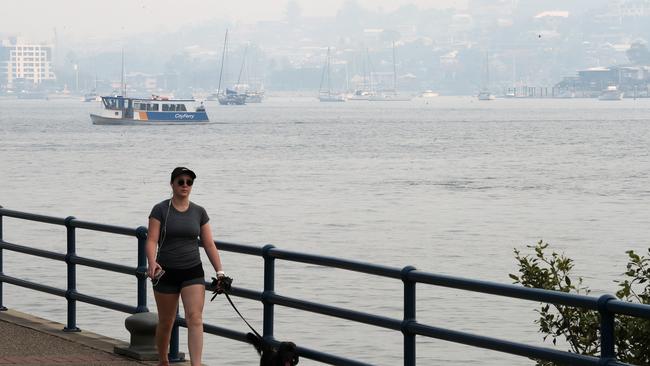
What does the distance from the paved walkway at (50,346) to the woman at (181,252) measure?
4.43 ft

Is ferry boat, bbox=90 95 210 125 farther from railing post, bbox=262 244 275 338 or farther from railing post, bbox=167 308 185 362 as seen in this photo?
railing post, bbox=262 244 275 338

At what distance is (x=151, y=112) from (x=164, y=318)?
150888 mm

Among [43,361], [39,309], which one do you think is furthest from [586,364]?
[39,309]

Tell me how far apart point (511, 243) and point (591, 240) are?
103 inches

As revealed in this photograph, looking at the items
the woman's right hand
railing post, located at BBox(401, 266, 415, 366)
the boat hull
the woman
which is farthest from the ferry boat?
railing post, located at BBox(401, 266, 415, 366)

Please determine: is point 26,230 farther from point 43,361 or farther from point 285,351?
point 285,351

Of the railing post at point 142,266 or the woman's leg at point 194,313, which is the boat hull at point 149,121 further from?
the woman's leg at point 194,313

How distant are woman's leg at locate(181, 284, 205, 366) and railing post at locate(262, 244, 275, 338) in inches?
21.6

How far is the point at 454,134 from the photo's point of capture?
143 meters

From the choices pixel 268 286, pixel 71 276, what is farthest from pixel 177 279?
pixel 71 276

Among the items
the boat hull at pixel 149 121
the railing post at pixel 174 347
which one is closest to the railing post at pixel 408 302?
the railing post at pixel 174 347

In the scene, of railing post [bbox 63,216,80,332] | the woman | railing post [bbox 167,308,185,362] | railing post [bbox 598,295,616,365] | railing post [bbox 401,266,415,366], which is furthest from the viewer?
railing post [bbox 63,216,80,332]

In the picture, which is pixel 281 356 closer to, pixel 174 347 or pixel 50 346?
pixel 174 347

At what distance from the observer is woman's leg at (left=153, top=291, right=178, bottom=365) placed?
9.96 m
